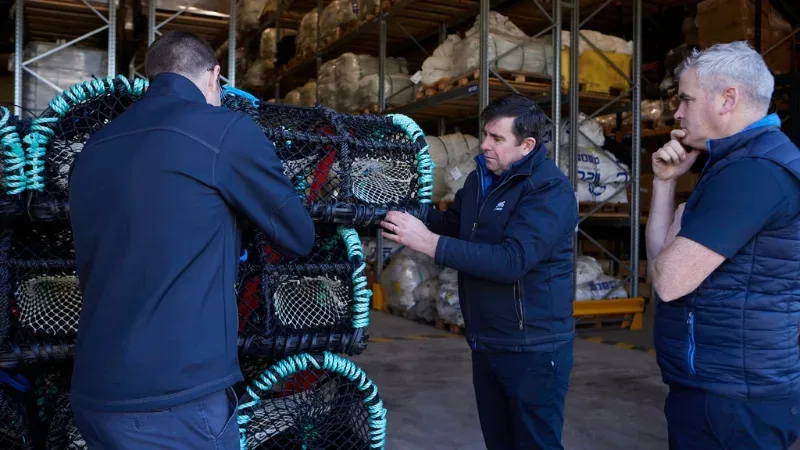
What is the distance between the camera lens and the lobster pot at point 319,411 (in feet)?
8.45

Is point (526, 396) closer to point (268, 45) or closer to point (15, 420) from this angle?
point (15, 420)

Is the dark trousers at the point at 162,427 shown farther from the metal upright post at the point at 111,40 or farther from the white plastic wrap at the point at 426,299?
the white plastic wrap at the point at 426,299

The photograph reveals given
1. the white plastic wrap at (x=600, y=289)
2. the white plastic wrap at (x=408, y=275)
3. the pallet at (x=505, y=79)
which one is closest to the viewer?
the pallet at (x=505, y=79)

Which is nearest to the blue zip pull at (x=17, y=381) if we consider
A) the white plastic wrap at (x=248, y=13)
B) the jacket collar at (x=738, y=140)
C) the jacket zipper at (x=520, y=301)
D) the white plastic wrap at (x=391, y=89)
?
the jacket zipper at (x=520, y=301)

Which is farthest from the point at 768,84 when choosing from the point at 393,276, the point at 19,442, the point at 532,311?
the point at 393,276

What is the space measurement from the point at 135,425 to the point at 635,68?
765cm

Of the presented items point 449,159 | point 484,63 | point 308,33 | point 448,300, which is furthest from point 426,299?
point 308,33

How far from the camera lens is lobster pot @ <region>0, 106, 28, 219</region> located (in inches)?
85.8

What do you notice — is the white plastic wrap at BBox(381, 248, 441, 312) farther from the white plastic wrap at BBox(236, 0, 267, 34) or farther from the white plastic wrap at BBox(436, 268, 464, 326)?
the white plastic wrap at BBox(236, 0, 267, 34)

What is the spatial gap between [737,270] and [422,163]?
1177 millimetres

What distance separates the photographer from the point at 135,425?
5.65ft

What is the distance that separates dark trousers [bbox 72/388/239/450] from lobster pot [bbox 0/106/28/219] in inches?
30.2

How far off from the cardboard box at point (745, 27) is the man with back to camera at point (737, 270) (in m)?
7.20

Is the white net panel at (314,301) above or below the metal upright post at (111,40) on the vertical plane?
below
